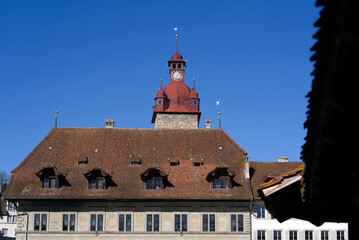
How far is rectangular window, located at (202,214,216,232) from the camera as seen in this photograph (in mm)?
45062

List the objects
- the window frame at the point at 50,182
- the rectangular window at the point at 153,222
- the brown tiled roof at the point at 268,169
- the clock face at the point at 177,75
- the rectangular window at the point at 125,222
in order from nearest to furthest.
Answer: the rectangular window at the point at 125,222
the rectangular window at the point at 153,222
the window frame at the point at 50,182
the brown tiled roof at the point at 268,169
the clock face at the point at 177,75

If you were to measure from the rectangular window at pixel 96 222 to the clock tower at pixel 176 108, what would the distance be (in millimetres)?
22262

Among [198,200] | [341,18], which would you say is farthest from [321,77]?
[198,200]

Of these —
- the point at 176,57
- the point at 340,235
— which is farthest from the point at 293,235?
the point at 176,57

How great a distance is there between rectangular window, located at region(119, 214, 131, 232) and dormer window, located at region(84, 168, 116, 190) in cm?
279

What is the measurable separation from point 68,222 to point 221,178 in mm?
12751

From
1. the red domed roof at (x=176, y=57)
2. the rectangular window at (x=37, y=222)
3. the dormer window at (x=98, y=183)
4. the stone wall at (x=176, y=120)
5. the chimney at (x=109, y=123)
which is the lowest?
the rectangular window at (x=37, y=222)

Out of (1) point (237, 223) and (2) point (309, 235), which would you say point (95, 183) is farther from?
(2) point (309, 235)

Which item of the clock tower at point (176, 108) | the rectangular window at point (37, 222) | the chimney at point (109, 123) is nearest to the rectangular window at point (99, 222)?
Answer: the rectangular window at point (37, 222)

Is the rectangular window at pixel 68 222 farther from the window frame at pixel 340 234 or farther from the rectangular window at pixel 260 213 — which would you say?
the window frame at pixel 340 234

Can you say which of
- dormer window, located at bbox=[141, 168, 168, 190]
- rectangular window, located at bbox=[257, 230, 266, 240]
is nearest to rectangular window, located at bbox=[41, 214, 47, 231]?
dormer window, located at bbox=[141, 168, 168, 190]

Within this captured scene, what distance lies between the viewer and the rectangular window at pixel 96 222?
44938 mm

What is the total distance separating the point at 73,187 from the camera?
45.4 m

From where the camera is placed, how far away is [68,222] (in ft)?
147
